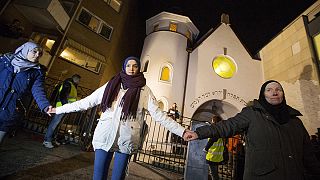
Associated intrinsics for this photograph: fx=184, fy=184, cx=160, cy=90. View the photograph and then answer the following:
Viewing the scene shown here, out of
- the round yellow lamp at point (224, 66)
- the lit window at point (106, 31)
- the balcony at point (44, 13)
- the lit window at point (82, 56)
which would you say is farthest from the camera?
the round yellow lamp at point (224, 66)

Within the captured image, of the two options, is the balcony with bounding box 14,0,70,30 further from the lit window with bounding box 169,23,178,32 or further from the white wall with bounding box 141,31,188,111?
the lit window with bounding box 169,23,178,32

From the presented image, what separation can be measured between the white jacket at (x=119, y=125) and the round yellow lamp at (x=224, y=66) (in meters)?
13.5

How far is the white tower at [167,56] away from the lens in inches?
544

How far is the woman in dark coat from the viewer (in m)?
2.05

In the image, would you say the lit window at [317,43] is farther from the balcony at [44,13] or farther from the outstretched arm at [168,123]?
the balcony at [44,13]

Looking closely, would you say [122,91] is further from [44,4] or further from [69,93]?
[44,4]

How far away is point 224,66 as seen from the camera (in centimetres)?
1544

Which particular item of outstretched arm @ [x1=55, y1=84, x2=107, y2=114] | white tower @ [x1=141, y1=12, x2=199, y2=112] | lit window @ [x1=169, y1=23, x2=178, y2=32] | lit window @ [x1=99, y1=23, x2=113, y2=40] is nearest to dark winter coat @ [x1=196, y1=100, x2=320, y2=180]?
outstretched arm @ [x1=55, y1=84, x2=107, y2=114]

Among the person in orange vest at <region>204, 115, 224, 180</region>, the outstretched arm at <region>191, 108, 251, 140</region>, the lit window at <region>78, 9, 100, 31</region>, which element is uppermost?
the lit window at <region>78, 9, 100, 31</region>

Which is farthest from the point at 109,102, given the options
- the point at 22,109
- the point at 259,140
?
the point at 259,140

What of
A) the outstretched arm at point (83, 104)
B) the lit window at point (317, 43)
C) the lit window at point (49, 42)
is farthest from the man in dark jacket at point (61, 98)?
the lit window at point (317, 43)

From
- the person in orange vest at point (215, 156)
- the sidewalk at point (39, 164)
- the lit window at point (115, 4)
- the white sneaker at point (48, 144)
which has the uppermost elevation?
the lit window at point (115, 4)

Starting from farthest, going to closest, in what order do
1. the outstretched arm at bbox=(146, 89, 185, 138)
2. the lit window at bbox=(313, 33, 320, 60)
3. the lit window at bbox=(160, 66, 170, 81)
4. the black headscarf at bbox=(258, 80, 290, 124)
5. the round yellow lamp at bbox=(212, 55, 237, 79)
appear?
the round yellow lamp at bbox=(212, 55, 237, 79)
the lit window at bbox=(160, 66, 170, 81)
the lit window at bbox=(313, 33, 320, 60)
the outstretched arm at bbox=(146, 89, 185, 138)
the black headscarf at bbox=(258, 80, 290, 124)

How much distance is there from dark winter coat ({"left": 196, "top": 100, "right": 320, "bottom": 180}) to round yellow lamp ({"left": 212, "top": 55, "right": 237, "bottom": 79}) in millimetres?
13148
